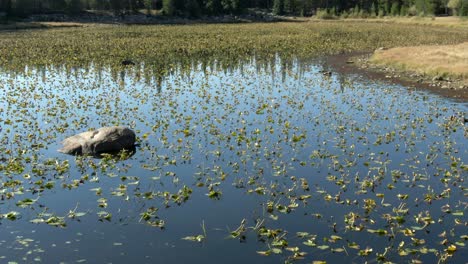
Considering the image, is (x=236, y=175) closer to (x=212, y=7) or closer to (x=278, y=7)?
(x=212, y=7)

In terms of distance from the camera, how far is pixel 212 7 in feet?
474

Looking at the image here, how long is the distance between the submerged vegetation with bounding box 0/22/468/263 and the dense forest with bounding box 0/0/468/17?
9634cm

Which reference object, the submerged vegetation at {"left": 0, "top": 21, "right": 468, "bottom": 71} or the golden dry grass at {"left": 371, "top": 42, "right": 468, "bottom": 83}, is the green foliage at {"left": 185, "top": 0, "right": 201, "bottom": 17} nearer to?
the submerged vegetation at {"left": 0, "top": 21, "right": 468, "bottom": 71}

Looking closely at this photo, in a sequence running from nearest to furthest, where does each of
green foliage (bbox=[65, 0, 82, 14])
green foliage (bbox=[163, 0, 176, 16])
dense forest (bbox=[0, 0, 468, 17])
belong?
dense forest (bbox=[0, 0, 468, 17]), green foliage (bbox=[65, 0, 82, 14]), green foliage (bbox=[163, 0, 176, 16])

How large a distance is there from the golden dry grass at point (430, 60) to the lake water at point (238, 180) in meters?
7.23

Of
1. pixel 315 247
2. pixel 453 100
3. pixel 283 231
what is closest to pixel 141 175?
pixel 283 231

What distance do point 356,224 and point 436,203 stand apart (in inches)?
129

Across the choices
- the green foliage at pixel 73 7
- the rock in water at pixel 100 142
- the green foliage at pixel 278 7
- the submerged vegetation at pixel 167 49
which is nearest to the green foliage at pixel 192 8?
the green foliage at pixel 278 7

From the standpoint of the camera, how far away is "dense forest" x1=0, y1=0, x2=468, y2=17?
394ft

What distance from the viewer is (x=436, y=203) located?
49.5 feet

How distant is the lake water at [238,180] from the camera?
1245 centimetres

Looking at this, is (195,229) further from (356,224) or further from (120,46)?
(120,46)

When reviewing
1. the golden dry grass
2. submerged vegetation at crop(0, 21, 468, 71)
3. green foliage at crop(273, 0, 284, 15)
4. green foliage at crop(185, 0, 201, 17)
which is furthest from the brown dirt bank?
green foliage at crop(273, 0, 284, 15)

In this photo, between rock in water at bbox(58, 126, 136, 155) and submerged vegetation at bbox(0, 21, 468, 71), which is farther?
submerged vegetation at bbox(0, 21, 468, 71)
